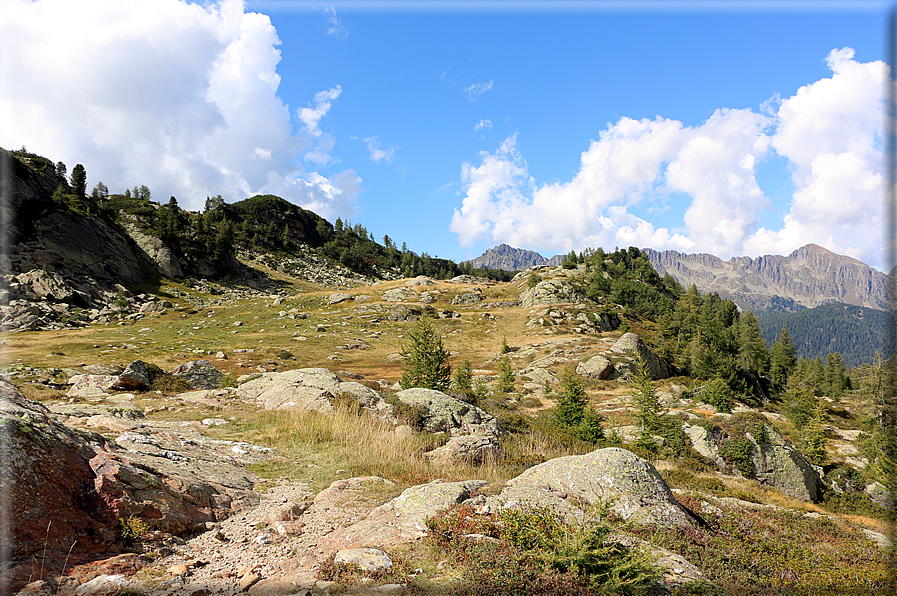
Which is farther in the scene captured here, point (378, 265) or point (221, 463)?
point (378, 265)

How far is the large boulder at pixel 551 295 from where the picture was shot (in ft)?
296

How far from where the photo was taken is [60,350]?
111 ft

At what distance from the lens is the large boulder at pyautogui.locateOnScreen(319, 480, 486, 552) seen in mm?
5930

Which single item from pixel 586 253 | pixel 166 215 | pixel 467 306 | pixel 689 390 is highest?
pixel 586 253

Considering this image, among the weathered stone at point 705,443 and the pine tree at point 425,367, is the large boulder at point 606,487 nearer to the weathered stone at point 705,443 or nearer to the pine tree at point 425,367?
the pine tree at point 425,367

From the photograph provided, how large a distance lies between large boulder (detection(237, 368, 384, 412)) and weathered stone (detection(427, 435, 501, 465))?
15.1 feet

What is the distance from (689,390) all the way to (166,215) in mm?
111595

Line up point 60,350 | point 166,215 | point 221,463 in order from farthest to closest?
point 166,215, point 60,350, point 221,463

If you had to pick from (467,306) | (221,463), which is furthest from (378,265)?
(221,463)

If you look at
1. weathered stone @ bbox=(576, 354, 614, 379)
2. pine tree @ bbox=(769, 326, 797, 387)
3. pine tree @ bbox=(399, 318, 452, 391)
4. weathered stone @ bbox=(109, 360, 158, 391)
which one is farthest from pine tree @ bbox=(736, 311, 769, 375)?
weathered stone @ bbox=(109, 360, 158, 391)

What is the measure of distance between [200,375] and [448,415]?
1575cm

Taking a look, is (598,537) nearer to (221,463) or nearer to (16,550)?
(16,550)

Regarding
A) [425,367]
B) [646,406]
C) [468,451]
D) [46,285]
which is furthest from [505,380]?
[46,285]

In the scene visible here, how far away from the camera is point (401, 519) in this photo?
652 cm
